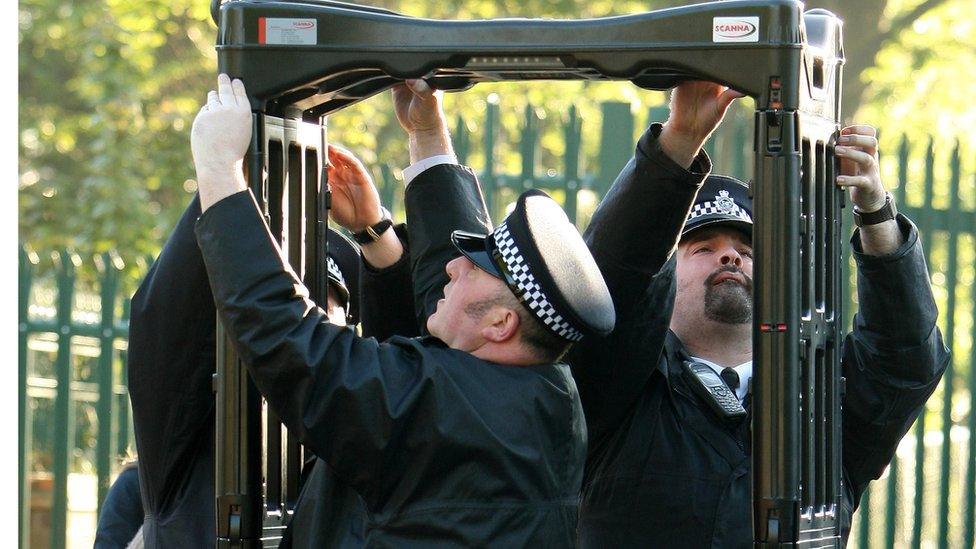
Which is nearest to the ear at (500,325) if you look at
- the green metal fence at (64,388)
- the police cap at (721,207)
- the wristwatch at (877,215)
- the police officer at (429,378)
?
the police officer at (429,378)

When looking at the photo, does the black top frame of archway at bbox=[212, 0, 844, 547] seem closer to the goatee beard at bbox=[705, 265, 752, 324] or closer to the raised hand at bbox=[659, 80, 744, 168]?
the raised hand at bbox=[659, 80, 744, 168]

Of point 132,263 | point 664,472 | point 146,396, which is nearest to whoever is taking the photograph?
point 146,396

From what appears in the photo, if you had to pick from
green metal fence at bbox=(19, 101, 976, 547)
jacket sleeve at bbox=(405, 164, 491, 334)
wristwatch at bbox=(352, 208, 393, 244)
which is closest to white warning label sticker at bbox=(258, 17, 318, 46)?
jacket sleeve at bbox=(405, 164, 491, 334)

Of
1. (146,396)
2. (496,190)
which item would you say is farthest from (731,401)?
(496,190)

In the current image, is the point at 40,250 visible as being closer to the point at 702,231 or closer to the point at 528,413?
the point at 702,231

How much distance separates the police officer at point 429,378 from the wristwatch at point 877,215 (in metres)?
0.76

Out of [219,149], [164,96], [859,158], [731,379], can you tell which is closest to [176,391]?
[219,149]

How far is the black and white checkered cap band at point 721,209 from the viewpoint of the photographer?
3.84 metres

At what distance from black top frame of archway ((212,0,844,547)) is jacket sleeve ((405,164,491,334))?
0.30 meters

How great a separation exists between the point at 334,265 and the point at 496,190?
2.32 m

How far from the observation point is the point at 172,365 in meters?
3.20

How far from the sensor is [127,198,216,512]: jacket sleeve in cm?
316

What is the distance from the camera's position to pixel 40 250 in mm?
11258

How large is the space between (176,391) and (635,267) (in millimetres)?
1068
